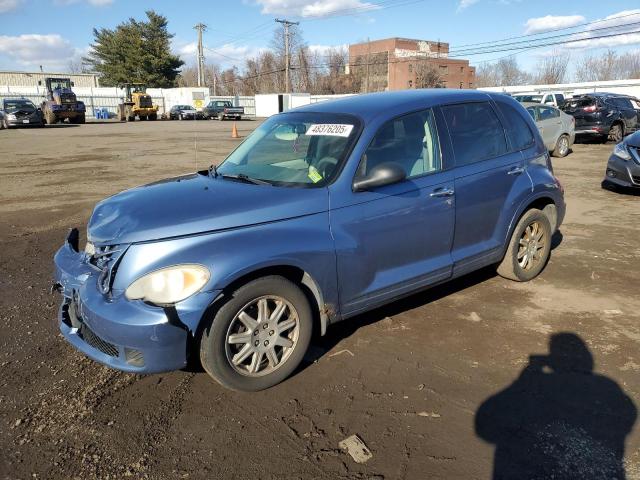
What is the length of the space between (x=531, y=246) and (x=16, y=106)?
37.5 m

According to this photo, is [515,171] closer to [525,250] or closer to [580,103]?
[525,250]

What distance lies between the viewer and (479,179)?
437cm

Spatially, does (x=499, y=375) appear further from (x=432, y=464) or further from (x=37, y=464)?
(x=37, y=464)

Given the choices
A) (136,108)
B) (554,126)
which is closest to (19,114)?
(136,108)

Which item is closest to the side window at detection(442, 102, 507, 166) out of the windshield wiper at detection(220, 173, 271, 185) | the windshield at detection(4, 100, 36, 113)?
the windshield wiper at detection(220, 173, 271, 185)

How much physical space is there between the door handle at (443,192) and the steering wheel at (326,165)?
85 cm

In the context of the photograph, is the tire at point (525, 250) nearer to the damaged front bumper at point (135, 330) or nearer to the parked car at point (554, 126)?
the damaged front bumper at point (135, 330)

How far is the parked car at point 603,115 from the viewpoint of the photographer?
60.8 ft

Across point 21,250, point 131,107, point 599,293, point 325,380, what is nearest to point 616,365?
point 599,293

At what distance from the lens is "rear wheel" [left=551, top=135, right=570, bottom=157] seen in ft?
50.7

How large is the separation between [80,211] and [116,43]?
Result: 230 ft

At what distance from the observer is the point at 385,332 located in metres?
4.12

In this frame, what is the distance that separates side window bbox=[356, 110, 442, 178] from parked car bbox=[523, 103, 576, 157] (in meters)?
11.5

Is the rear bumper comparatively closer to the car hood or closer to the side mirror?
the side mirror
